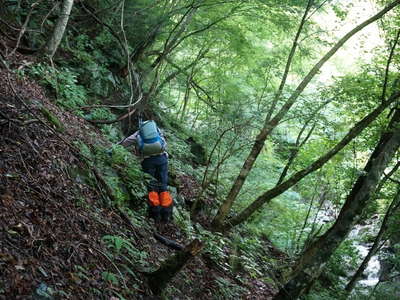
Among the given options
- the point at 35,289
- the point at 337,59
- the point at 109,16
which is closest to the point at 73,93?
the point at 109,16

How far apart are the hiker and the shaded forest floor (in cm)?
83

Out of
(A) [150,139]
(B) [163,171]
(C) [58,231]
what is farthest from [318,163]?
(C) [58,231]

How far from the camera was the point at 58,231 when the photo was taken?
12.8 feet

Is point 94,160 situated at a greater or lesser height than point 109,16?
lesser

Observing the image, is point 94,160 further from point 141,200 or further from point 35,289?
point 35,289

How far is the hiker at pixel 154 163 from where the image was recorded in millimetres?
7023

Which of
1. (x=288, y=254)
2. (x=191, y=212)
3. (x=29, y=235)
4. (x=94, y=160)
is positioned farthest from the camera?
(x=288, y=254)

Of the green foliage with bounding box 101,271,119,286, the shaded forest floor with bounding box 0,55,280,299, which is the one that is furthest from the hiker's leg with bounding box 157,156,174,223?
the green foliage with bounding box 101,271,119,286

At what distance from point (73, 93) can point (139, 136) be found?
6.91ft

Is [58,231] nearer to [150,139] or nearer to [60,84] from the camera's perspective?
[150,139]

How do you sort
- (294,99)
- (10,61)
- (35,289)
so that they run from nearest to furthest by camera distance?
(35,289)
(10,61)
(294,99)

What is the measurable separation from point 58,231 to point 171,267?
1344mm

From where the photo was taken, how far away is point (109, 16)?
10.6 meters

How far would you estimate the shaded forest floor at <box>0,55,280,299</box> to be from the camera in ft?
10.7
